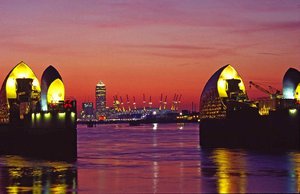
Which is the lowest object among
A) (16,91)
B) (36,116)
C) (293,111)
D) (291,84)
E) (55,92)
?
(36,116)

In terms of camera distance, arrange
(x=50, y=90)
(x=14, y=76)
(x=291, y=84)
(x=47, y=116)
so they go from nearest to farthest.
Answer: (x=47, y=116) < (x=50, y=90) < (x=14, y=76) < (x=291, y=84)

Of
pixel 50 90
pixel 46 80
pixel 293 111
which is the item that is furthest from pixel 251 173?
pixel 46 80

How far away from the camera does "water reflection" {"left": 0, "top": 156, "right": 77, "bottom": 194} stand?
122ft

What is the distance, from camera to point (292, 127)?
74.2 m

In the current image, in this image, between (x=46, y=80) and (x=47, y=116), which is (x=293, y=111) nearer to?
(x=47, y=116)

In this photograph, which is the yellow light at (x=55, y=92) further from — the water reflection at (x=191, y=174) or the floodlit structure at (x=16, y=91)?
the water reflection at (x=191, y=174)

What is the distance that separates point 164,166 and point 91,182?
11.7 m

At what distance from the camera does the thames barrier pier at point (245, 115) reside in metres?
74.9

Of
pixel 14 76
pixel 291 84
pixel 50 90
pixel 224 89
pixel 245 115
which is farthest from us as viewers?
pixel 224 89

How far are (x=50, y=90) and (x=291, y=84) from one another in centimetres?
2781

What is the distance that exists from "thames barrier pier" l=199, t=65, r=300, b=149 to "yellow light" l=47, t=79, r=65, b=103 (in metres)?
19.2

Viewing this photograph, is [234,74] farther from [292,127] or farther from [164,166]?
[164,166]

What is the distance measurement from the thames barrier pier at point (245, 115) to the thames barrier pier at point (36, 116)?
19.9 meters

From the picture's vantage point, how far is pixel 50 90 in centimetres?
7306
